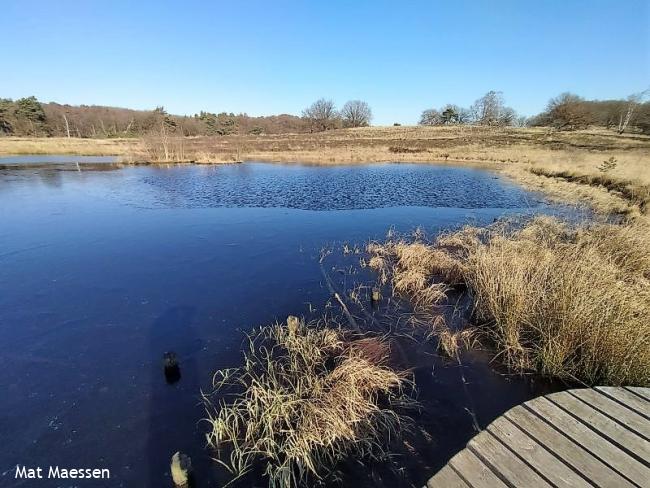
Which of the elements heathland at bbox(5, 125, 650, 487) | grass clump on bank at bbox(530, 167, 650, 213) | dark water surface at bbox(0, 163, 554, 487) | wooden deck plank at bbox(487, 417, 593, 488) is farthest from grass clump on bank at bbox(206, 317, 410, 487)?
grass clump on bank at bbox(530, 167, 650, 213)

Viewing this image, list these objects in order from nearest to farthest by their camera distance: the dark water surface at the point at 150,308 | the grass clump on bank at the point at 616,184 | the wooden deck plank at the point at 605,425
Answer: the wooden deck plank at the point at 605,425 < the dark water surface at the point at 150,308 < the grass clump on bank at the point at 616,184

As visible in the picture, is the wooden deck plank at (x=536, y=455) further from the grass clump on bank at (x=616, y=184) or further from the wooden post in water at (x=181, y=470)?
the grass clump on bank at (x=616, y=184)

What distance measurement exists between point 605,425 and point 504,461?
114 centimetres

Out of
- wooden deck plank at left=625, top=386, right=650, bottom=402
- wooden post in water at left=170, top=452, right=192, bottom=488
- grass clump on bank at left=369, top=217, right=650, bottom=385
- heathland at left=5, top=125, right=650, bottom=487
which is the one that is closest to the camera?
wooden post in water at left=170, top=452, right=192, bottom=488

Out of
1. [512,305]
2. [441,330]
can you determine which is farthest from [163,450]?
[512,305]

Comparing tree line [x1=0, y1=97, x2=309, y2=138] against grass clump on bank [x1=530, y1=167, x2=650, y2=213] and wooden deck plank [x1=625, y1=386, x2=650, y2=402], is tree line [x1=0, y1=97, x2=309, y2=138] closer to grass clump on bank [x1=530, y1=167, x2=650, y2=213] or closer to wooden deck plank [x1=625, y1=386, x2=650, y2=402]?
grass clump on bank [x1=530, y1=167, x2=650, y2=213]

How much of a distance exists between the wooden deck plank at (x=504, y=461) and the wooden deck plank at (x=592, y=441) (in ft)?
2.01

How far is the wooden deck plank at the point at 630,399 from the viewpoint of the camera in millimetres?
3063

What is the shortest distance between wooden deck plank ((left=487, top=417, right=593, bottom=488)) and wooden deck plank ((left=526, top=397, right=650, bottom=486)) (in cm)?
34

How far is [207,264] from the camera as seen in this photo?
30.1ft

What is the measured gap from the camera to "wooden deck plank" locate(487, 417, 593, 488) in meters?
2.43

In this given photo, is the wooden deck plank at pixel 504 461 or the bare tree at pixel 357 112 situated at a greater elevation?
the bare tree at pixel 357 112

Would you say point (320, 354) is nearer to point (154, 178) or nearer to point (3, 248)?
point (3, 248)

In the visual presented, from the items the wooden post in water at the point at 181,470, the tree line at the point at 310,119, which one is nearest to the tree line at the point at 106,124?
the tree line at the point at 310,119
